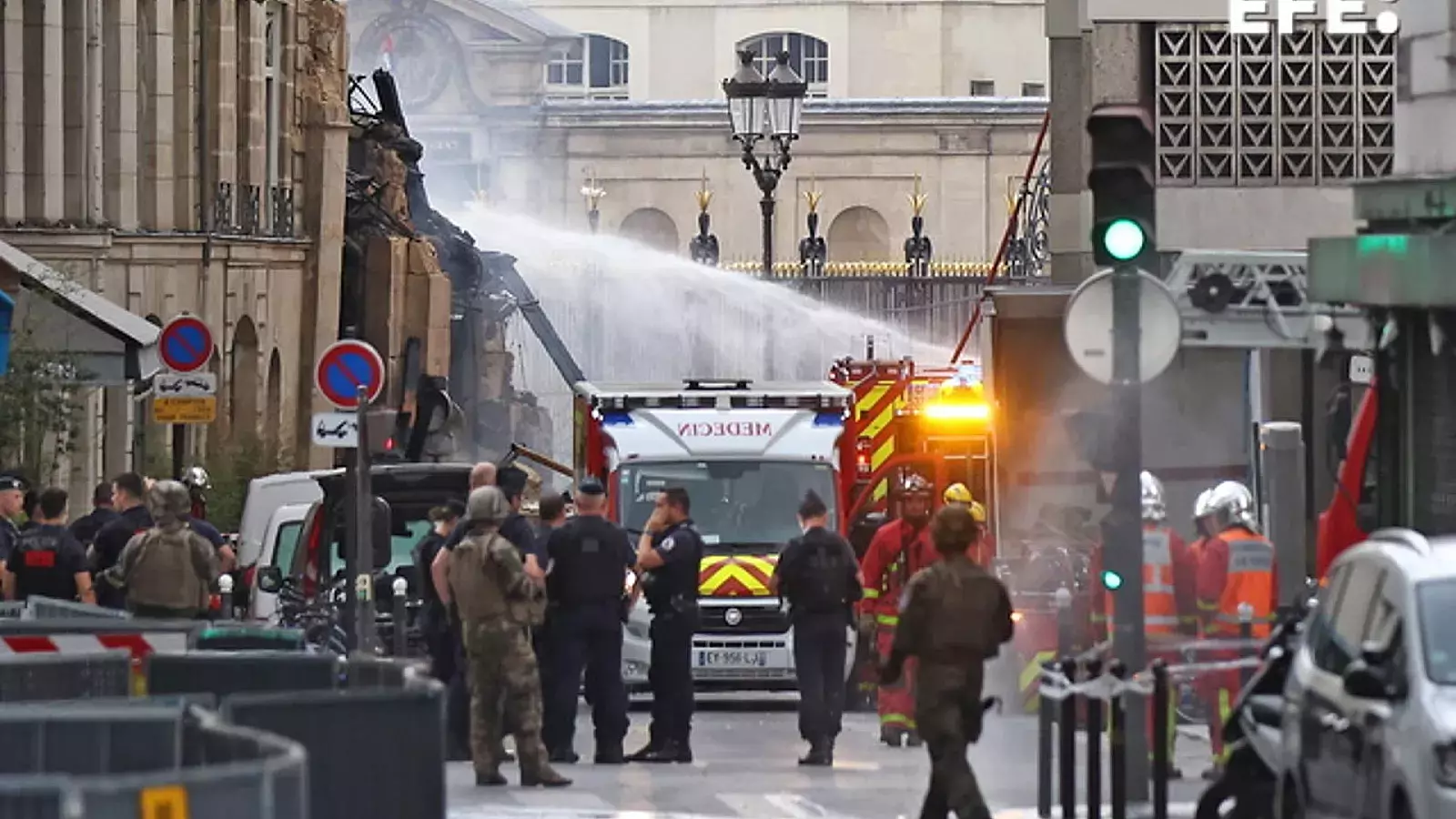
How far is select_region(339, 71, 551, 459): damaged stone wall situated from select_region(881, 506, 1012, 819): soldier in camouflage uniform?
109 feet

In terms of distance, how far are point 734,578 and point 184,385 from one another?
20.2ft

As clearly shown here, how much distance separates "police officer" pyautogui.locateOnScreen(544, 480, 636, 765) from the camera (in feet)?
70.9

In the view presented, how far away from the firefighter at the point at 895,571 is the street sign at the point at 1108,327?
5809mm

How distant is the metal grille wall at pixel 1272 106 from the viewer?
31.8 metres

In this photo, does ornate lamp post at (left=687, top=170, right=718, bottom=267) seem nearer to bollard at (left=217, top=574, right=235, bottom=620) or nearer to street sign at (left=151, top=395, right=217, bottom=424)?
street sign at (left=151, top=395, right=217, bottom=424)

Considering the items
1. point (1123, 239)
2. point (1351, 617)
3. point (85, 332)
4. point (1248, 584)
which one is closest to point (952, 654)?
point (1123, 239)

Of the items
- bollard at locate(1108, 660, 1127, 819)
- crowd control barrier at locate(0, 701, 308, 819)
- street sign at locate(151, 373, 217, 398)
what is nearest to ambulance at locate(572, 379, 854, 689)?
street sign at locate(151, 373, 217, 398)

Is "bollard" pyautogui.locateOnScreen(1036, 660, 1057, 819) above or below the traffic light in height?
below

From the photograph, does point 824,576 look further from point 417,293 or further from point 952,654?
point 417,293

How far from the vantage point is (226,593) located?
2659 centimetres

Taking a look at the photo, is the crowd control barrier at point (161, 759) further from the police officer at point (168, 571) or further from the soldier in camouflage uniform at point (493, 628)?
the police officer at point (168, 571)

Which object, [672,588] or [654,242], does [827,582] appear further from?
[654,242]

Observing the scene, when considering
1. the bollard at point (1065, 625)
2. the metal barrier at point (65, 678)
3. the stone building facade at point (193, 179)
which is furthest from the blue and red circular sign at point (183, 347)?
the metal barrier at point (65, 678)

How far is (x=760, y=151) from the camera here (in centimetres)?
4022
